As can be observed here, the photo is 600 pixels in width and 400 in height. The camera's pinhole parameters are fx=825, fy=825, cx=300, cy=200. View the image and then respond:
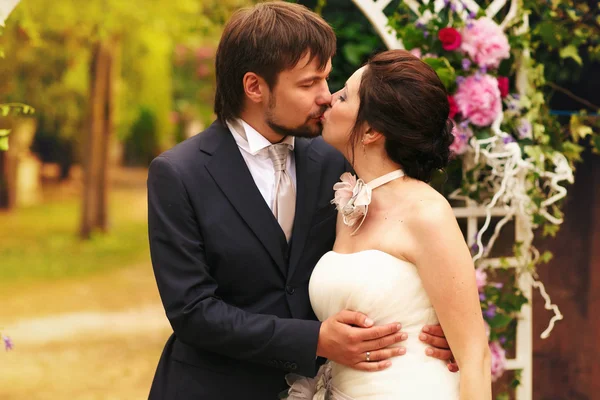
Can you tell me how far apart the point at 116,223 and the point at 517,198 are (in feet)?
42.1

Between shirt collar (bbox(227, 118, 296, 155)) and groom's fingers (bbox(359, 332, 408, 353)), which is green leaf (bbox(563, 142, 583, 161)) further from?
groom's fingers (bbox(359, 332, 408, 353))

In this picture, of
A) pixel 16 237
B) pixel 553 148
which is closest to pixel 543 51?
pixel 553 148

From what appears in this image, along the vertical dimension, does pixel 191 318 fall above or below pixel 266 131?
below

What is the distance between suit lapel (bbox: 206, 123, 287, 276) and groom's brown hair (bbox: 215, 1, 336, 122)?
0.85ft

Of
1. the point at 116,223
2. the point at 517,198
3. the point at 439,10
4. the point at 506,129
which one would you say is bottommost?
the point at 116,223

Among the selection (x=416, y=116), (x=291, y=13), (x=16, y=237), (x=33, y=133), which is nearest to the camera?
(x=416, y=116)

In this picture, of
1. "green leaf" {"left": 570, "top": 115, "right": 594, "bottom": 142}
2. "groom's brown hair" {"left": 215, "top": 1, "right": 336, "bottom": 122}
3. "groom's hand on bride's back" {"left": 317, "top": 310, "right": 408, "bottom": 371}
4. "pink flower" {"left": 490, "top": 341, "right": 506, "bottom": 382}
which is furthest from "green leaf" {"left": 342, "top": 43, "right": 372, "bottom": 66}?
"groom's hand on bride's back" {"left": 317, "top": 310, "right": 408, "bottom": 371}

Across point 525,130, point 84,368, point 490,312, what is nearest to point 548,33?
point 525,130

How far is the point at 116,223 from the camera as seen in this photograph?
15.6m

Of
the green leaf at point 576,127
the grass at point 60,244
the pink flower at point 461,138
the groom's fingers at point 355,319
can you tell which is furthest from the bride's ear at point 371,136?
the grass at point 60,244

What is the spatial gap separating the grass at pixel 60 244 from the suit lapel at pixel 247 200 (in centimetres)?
934

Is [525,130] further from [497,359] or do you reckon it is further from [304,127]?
[304,127]

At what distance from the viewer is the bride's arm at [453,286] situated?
223 cm

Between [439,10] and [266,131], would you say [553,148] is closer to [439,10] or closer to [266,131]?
[439,10]
